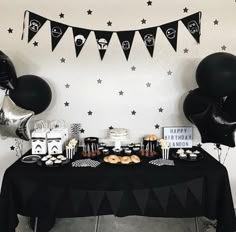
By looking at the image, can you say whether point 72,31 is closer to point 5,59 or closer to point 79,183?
point 5,59

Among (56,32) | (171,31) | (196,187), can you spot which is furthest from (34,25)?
(196,187)

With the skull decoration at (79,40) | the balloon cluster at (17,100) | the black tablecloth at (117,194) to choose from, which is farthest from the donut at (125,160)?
the skull decoration at (79,40)

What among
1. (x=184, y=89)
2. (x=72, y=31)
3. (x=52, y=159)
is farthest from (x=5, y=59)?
(x=184, y=89)

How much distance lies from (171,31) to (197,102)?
2.10ft

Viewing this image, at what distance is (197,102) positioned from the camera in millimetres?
1830

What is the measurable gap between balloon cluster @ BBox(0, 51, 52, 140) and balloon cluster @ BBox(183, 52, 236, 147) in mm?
1139

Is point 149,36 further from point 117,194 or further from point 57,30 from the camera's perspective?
point 117,194

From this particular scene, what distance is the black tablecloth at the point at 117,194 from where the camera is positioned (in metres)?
1.54

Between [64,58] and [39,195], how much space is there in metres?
1.10

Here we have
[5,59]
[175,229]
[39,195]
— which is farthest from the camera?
[175,229]

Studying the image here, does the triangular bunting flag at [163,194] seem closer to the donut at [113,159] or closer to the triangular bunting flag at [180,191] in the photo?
the triangular bunting flag at [180,191]

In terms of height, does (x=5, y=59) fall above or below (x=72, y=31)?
below

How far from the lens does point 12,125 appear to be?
176cm

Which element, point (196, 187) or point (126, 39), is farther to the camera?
point (126, 39)
